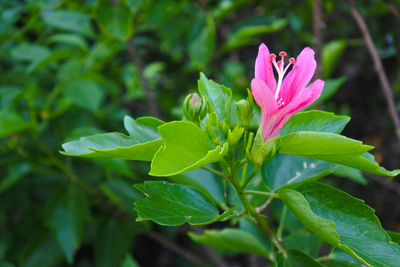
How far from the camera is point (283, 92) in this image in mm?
699

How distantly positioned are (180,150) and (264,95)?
15 centimetres

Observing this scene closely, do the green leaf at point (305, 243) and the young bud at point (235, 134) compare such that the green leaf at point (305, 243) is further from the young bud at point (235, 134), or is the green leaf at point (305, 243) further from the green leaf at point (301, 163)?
the young bud at point (235, 134)

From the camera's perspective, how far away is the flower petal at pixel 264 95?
610mm

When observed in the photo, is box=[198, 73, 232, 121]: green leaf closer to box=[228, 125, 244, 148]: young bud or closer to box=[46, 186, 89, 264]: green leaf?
box=[228, 125, 244, 148]: young bud

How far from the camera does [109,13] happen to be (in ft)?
4.81

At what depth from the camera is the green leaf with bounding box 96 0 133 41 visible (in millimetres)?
1426

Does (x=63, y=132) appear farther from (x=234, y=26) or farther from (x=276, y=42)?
(x=276, y=42)

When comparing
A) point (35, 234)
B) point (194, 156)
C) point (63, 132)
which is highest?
point (194, 156)

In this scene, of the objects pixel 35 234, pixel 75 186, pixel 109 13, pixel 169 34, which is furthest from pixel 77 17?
pixel 35 234

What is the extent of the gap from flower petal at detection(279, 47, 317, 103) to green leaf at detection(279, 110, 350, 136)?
0.18 feet

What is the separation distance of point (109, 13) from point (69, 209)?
693mm

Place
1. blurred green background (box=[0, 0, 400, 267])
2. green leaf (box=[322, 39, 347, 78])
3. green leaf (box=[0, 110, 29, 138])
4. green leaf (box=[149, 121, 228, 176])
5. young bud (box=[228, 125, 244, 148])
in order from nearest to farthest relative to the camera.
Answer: green leaf (box=[149, 121, 228, 176])
young bud (box=[228, 125, 244, 148])
green leaf (box=[0, 110, 29, 138])
blurred green background (box=[0, 0, 400, 267])
green leaf (box=[322, 39, 347, 78])

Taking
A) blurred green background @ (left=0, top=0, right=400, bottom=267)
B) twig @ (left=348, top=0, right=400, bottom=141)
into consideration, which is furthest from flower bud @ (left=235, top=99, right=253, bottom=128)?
twig @ (left=348, top=0, right=400, bottom=141)

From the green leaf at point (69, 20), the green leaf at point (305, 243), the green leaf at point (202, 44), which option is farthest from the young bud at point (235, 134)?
the green leaf at point (69, 20)
